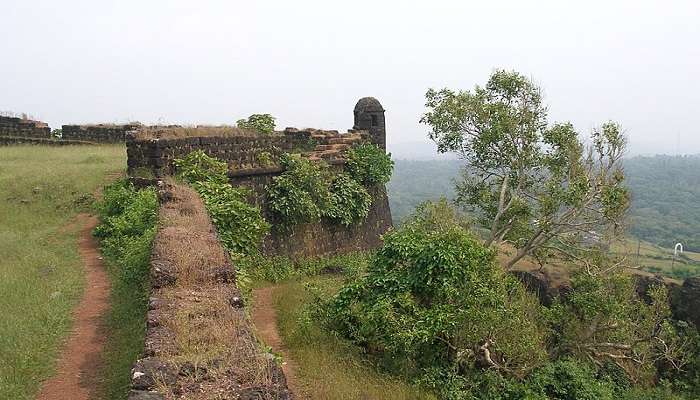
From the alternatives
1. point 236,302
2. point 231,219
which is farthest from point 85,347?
point 231,219

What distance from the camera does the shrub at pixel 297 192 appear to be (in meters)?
13.6

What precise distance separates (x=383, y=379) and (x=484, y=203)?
9573 millimetres

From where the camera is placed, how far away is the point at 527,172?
16.5 m

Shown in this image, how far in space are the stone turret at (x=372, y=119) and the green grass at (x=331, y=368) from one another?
421 inches

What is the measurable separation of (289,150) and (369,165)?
10.5 ft

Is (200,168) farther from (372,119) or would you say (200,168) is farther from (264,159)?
(372,119)

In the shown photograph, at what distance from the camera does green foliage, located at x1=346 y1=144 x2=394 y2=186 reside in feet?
54.5

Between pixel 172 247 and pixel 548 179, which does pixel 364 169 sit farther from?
pixel 172 247

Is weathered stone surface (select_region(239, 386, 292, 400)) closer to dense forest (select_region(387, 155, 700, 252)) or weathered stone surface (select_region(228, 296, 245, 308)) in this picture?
weathered stone surface (select_region(228, 296, 245, 308))

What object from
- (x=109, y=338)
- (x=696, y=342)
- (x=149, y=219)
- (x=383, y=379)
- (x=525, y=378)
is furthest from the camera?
(x=696, y=342)

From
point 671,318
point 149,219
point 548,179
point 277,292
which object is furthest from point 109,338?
point 671,318

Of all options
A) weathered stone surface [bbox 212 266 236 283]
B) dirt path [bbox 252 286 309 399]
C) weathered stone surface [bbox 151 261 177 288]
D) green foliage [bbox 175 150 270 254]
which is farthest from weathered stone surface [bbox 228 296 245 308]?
green foliage [bbox 175 150 270 254]

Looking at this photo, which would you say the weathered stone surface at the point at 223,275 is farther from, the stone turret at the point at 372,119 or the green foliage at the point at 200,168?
the stone turret at the point at 372,119

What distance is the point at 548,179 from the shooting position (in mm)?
15555
